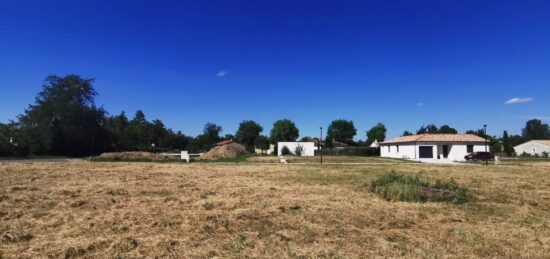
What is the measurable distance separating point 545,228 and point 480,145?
51.3 m

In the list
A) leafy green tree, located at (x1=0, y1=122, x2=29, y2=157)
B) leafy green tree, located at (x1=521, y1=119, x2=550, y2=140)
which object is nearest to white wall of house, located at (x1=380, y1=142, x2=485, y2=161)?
leafy green tree, located at (x1=0, y1=122, x2=29, y2=157)

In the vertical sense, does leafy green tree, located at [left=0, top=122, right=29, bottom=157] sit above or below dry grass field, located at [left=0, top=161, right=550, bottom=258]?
above

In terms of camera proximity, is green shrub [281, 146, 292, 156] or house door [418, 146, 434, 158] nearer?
house door [418, 146, 434, 158]

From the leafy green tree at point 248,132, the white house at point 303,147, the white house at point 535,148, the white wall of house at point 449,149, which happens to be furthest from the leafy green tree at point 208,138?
the white house at point 535,148

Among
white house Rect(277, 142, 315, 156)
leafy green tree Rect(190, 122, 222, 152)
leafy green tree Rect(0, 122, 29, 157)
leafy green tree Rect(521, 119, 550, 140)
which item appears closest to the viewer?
leafy green tree Rect(0, 122, 29, 157)

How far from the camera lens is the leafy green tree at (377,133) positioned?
111 m

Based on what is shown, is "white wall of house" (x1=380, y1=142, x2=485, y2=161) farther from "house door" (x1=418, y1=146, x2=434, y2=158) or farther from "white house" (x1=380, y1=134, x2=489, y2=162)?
"house door" (x1=418, y1=146, x2=434, y2=158)

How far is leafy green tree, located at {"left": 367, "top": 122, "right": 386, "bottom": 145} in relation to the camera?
111 m

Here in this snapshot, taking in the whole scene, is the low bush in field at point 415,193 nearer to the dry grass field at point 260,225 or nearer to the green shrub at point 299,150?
the dry grass field at point 260,225

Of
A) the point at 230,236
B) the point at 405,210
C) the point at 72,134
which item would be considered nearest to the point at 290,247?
the point at 230,236

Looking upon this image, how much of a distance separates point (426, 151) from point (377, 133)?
61154 millimetres

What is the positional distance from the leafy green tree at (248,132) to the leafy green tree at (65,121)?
166ft

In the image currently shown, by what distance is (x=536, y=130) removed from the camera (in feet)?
471

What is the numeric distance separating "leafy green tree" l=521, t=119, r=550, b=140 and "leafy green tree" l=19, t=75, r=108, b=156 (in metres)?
151
